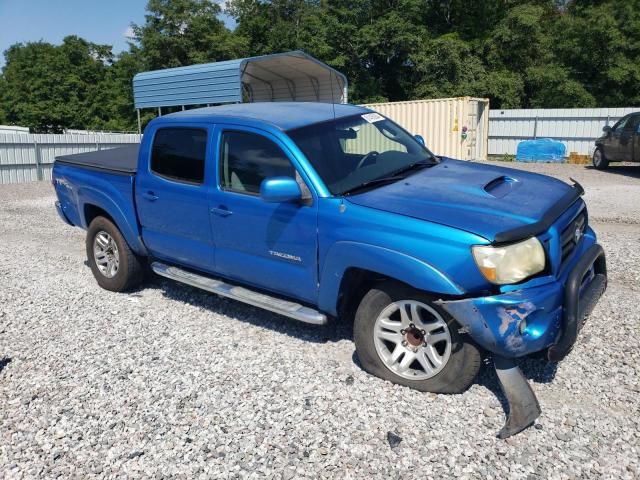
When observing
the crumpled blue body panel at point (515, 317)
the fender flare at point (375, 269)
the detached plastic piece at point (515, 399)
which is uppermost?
the fender flare at point (375, 269)

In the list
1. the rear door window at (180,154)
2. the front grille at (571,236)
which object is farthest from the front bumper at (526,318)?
the rear door window at (180,154)

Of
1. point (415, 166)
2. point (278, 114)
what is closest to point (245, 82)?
point (278, 114)

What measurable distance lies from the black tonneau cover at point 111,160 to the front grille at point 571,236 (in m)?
3.91

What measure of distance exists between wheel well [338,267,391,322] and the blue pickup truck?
2 centimetres

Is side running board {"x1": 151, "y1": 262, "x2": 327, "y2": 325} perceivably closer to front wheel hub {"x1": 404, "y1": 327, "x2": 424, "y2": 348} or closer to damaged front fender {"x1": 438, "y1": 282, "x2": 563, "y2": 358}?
front wheel hub {"x1": 404, "y1": 327, "x2": 424, "y2": 348}

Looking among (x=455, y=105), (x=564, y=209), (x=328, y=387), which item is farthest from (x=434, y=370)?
(x=455, y=105)

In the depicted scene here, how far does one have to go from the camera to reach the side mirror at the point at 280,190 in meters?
3.75

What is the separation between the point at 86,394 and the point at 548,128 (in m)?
20.8

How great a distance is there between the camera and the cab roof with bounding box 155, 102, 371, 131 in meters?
4.37

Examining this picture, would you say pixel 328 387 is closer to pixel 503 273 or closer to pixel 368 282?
pixel 368 282

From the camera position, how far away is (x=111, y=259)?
594 cm

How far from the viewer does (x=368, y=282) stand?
12.9 feet

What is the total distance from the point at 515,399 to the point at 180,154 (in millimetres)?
3418

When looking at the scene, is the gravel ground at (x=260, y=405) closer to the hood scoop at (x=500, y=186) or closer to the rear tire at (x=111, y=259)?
the rear tire at (x=111, y=259)
